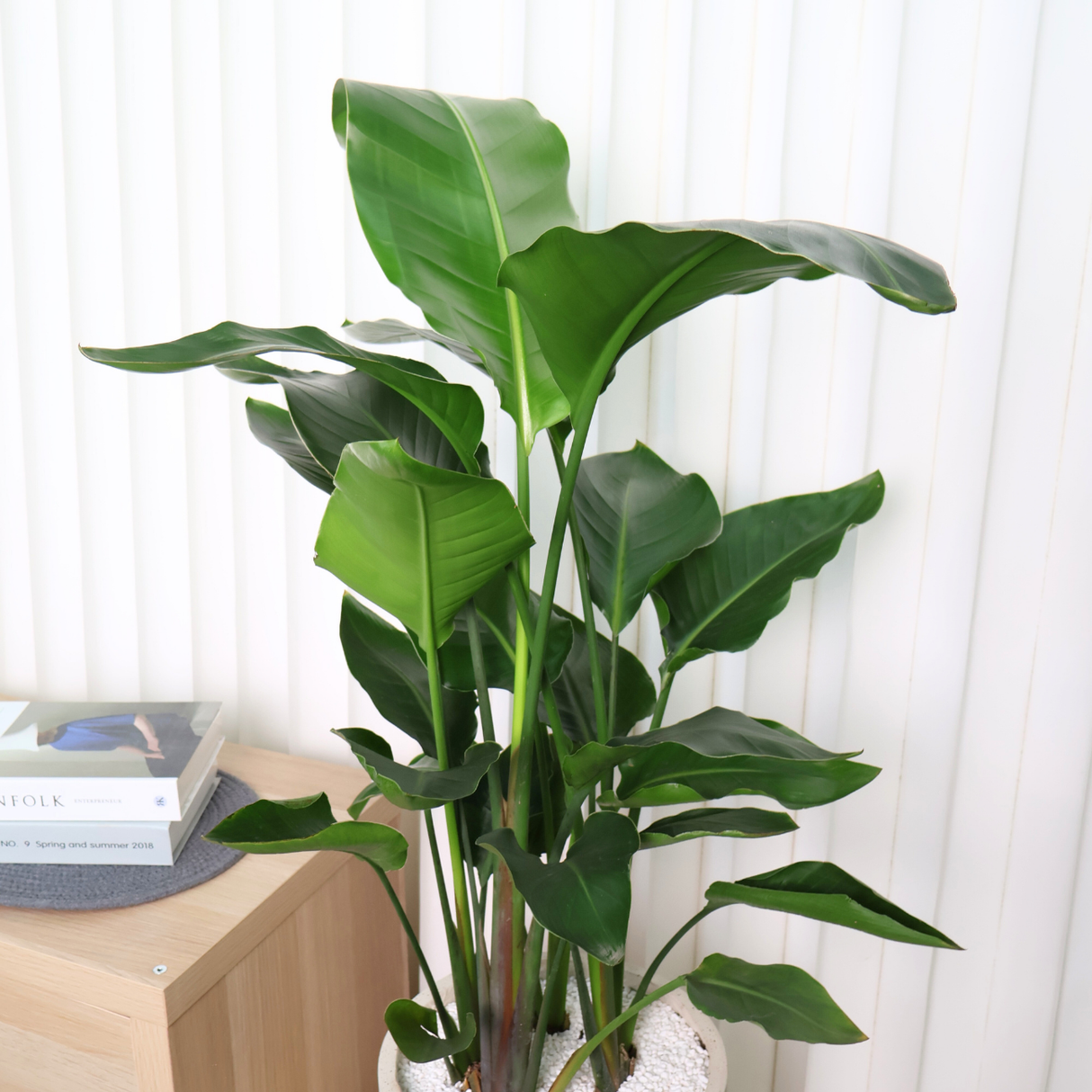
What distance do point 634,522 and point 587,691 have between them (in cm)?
18

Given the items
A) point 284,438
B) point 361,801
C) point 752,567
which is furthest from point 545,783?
point 284,438

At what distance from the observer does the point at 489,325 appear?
2.19ft

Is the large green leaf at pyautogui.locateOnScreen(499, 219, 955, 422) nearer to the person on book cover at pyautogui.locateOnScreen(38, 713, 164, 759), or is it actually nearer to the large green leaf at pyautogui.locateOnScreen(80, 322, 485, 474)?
the large green leaf at pyautogui.locateOnScreen(80, 322, 485, 474)

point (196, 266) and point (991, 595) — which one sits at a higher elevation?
point (196, 266)

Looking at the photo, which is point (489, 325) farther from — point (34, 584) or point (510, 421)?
point (34, 584)

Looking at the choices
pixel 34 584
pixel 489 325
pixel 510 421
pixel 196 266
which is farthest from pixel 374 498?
pixel 34 584

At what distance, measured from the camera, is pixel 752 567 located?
31.6 inches

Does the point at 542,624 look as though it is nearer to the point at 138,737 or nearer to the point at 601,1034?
the point at 601,1034

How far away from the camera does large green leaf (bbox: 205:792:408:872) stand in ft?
1.94

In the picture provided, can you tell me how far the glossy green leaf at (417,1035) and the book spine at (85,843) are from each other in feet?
1.03

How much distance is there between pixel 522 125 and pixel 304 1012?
902mm

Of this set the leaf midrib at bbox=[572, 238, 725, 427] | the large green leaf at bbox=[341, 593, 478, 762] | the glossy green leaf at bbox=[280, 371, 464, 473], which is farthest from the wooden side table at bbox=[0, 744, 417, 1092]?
the leaf midrib at bbox=[572, 238, 725, 427]

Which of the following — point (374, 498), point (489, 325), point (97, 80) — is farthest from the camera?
point (97, 80)

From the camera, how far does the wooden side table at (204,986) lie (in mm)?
758
